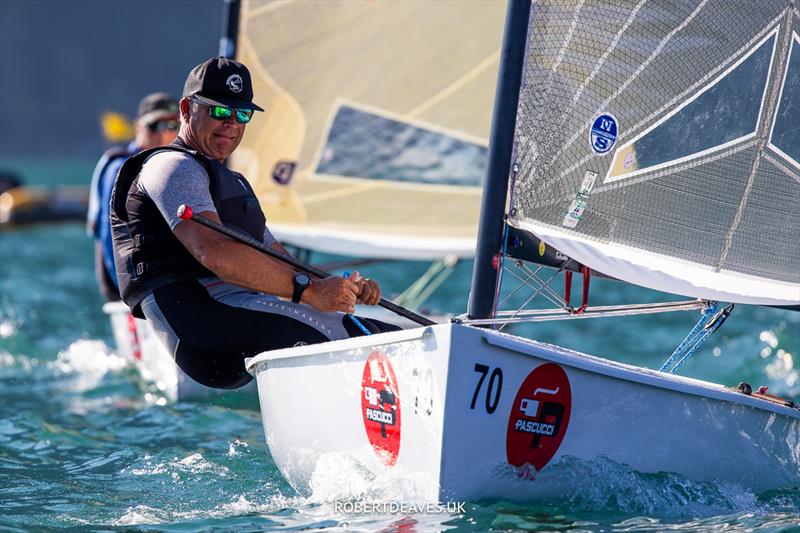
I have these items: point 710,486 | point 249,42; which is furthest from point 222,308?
point 249,42

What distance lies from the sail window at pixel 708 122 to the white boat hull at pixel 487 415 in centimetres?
71

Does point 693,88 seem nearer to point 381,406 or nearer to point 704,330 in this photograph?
point 704,330

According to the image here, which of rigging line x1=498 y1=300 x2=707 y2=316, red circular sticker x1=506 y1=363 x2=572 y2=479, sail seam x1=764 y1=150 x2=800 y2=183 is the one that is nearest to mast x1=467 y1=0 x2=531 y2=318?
rigging line x1=498 y1=300 x2=707 y2=316

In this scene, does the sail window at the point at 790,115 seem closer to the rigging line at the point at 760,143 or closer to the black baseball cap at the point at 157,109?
the rigging line at the point at 760,143

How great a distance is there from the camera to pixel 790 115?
3779 millimetres

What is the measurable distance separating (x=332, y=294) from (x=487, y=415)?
1.97 ft

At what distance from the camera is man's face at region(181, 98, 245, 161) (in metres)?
3.50

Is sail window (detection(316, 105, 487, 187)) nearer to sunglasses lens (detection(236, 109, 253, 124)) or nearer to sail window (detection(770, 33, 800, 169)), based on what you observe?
sail window (detection(770, 33, 800, 169))

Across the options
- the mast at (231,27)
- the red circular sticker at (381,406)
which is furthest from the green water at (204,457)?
the mast at (231,27)

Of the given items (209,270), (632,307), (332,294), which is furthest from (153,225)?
(632,307)

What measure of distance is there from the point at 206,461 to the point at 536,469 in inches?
59.8

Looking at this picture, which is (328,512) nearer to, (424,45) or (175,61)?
(424,45)

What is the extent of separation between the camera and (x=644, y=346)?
8.01 m

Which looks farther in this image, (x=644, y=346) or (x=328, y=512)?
(x=644, y=346)
